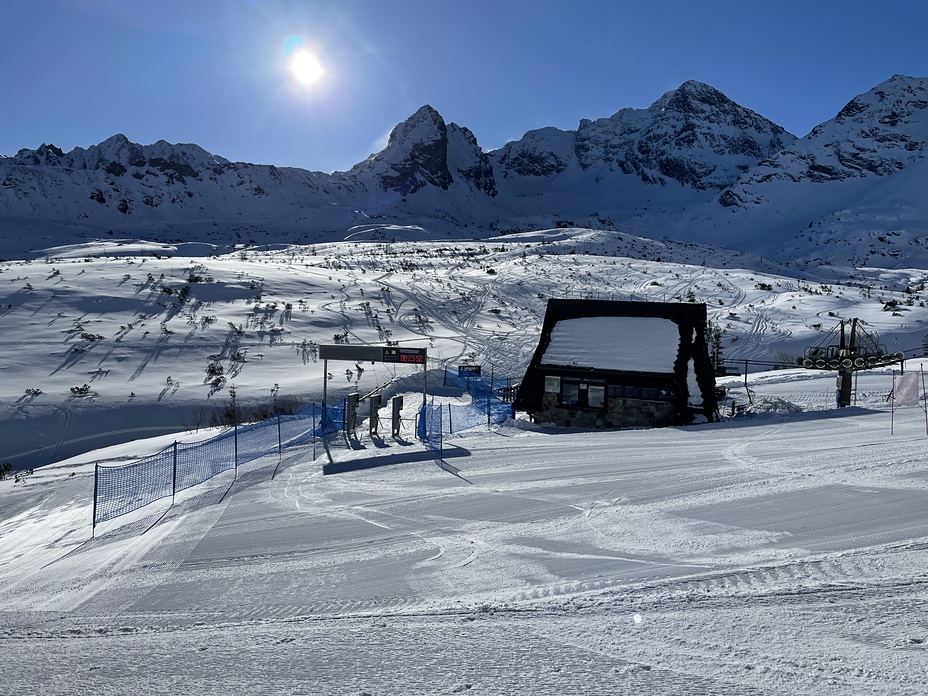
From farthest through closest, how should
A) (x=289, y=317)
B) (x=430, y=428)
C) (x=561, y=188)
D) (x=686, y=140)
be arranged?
1. (x=686, y=140)
2. (x=561, y=188)
3. (x=289, y=317)
4. (x=430, y=428)

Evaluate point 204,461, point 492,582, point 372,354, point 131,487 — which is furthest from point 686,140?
point 492,582

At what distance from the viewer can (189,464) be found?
46.2 feet

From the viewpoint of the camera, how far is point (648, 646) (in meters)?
5.33

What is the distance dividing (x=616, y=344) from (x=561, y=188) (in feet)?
450

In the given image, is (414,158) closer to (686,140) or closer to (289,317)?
(686,140)

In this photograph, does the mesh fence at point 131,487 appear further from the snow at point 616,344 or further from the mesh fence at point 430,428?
the snow at point 616,344

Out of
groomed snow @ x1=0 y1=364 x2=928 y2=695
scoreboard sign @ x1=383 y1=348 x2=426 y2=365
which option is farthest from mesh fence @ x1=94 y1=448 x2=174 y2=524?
scoreboard sign @ x1=383 y1=348 x2=426 y2=365

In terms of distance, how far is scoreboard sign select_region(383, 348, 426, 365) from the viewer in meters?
19.0

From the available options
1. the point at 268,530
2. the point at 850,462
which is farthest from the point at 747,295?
the point at 268,530

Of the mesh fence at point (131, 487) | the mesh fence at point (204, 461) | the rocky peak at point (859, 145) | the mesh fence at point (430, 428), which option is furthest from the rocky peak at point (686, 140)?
the mesh fence at point (131, 487)

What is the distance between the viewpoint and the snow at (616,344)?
22219 mm

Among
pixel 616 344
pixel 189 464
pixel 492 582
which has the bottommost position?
pixel 189 464

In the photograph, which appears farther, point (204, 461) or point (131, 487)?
point (204, 461)

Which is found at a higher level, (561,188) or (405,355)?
(561,188)
